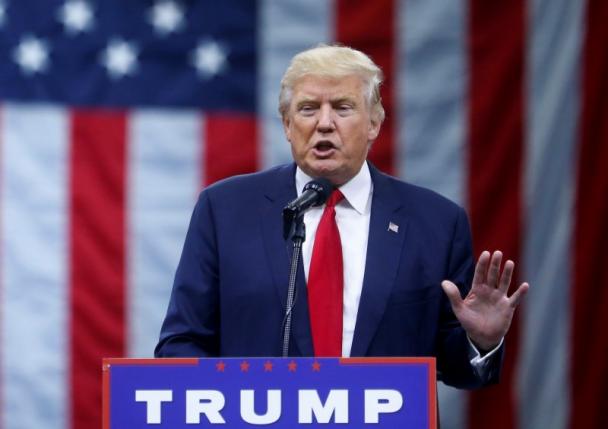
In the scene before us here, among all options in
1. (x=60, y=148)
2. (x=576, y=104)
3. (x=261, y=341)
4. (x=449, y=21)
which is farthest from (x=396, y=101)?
(x=261, y=341)

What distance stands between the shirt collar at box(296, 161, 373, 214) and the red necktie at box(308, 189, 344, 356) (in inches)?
3.7

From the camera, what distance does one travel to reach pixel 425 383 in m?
2.04

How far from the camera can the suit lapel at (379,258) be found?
2432 mm

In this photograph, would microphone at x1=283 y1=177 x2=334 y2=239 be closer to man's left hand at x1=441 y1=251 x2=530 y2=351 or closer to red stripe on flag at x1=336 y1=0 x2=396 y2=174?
man's left hand at x1=441 y1=251 x2=530 y2=351

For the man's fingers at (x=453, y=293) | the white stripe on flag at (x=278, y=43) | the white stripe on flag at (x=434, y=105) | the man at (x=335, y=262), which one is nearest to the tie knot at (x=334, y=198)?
the man at (x=335, y=262)

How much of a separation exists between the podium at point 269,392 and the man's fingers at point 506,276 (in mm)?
332

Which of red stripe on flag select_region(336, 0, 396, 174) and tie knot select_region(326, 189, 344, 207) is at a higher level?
red stripe on flag select_region(336, 0, 396, 174)

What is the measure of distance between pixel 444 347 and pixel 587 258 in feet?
6.27

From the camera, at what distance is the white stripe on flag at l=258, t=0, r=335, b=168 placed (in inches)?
166

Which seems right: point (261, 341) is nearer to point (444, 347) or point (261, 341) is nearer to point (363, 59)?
point (444, 347)

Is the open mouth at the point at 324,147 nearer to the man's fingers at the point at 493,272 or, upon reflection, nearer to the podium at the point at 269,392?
the man's fingers at the point at 493,272

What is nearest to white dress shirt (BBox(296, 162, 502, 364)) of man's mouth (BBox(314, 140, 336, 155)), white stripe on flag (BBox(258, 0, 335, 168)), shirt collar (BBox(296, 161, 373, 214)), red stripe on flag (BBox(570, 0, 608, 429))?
shirt collar (BBox(296, 161, 373, 214))

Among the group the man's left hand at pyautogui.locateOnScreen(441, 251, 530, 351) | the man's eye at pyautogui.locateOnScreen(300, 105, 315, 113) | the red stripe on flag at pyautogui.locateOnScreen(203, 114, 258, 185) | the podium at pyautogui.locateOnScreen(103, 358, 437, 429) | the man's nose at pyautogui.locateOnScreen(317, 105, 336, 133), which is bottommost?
the podium at pyautogui.locateOnScreen(103, 358, 437, 429)

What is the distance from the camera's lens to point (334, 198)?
2568 millimetres
